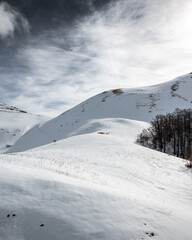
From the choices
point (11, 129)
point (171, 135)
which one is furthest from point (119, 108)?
point (11, 129)

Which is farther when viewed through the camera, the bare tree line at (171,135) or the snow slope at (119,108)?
the snow slope at (119,108)

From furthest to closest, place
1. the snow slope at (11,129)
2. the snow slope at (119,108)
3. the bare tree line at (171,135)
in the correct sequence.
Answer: the snow slope at (119,108)
the snow slope at (11,129)
the bare tree line at (171,135)

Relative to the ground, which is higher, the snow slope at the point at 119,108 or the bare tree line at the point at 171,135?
the snow slope at the point at 119,108

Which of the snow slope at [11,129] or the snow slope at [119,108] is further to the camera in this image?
the snow slope at [119,108]

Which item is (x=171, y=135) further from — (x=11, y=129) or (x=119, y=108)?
(x=11, y=129)

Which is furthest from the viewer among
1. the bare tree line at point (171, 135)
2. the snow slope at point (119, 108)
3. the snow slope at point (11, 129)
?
the snow slope at point (119, 108)

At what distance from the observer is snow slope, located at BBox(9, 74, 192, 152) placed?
48759 millimetres

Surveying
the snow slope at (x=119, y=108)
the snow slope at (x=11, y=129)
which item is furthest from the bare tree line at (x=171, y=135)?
the snow slope at (x=11, y=129)

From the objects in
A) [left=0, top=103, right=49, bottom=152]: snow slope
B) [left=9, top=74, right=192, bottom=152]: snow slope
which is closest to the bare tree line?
[left=9, top=74, right=192, bottom=152]: snow slope

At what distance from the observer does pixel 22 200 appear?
3893 millimetres

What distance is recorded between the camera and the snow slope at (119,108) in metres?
48.8

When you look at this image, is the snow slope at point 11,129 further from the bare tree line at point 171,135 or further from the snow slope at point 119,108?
the bare tree line at point 171,135

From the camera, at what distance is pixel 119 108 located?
198ft

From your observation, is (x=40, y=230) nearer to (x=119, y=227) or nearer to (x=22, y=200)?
(x=22, y=200)
